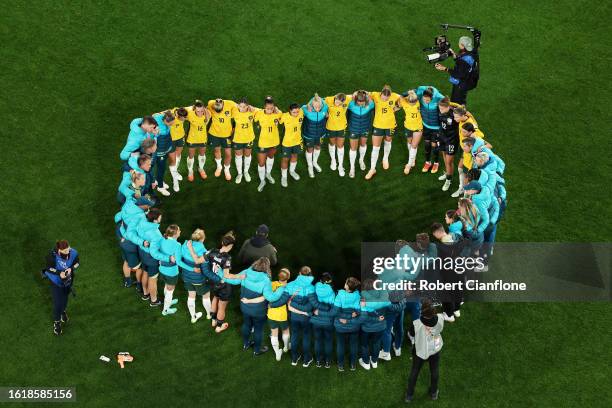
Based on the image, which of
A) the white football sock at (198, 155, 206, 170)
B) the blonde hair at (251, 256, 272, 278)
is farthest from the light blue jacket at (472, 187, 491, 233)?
the white football sock at (198, 155, 206, 170)

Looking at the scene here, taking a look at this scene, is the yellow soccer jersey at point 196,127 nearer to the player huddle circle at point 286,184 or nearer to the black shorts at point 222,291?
the player huddle circle at point 286,184

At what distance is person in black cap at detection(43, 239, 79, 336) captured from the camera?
17.5 metres

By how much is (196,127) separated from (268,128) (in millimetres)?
1423

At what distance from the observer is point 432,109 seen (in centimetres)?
2084

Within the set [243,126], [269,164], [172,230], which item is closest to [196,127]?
[243,126]

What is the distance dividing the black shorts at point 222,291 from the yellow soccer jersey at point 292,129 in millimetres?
3946

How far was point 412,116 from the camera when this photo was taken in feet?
69.4

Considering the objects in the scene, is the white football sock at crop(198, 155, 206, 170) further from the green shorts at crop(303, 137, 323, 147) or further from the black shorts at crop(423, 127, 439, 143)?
the black shorts at crop(423, 127, 439, 143)

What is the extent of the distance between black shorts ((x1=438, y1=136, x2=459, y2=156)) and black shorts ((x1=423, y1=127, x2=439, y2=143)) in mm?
156

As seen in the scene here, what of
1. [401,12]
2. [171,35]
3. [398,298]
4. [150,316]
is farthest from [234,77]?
[398,298]

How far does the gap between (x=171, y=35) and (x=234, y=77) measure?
198cm

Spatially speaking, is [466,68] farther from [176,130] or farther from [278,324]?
[278,324]

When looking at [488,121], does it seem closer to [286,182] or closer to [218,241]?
[286,182]

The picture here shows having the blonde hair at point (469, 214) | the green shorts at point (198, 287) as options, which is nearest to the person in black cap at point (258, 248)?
the green shorts at point (198, 287)
